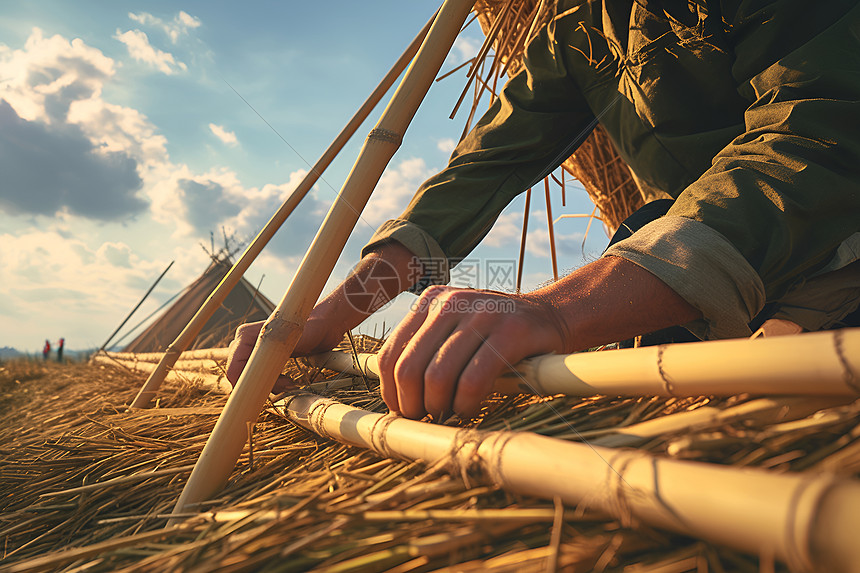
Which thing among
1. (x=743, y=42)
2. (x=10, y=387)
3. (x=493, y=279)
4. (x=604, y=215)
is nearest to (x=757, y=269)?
(x=743, y=42)

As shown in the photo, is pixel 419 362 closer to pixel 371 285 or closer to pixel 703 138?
pixel 371 285

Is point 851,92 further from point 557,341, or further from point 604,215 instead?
point 604,215

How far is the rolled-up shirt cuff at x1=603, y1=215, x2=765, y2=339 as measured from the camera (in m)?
0.65

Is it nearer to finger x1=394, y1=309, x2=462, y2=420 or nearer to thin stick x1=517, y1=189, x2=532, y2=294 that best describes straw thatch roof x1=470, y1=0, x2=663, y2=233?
thin stick x1=517, y1=189, x2=532, y2=294

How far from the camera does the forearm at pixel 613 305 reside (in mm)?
655

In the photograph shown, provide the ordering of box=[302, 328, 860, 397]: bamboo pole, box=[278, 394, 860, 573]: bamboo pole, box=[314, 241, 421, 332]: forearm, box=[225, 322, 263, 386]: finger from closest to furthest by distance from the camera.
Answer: box=[278, 394, 860, 573]: bamboo pole
box=[302, 328, 860, 397]: bamboo pole
box=[225, 322, 263, 386]: finger
box=[314, 241, 421, 332]: forearm

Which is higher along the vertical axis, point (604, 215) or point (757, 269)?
point (604, 215)

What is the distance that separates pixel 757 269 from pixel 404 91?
2.05 feet

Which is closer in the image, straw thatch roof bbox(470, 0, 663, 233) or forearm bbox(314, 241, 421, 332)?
forearm bbox(314, 241, 421, 332)

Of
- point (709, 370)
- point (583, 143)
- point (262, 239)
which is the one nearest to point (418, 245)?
point (262, 239)

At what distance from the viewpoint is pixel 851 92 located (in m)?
0.78

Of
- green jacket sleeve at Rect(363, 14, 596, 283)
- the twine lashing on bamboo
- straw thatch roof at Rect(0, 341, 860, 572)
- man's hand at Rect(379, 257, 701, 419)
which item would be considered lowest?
straw thatch roof at Rect(0, 341, 860, 572)

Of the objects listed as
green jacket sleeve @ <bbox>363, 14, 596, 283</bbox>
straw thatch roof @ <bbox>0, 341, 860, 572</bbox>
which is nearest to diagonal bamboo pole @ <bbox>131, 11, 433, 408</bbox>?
green jacket sleeve @ <bbox>363, 14, 596, 283</bbox>

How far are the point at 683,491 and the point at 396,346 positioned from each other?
41 centimetres
